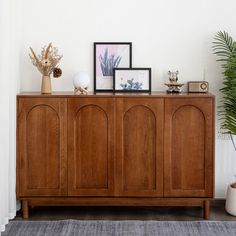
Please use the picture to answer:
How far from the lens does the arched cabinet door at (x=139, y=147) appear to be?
13.6 feet

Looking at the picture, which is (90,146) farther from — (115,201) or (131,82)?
(131,82)

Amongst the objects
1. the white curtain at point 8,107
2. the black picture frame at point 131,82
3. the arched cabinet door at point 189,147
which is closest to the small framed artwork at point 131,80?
the black picture frame at point 131,82

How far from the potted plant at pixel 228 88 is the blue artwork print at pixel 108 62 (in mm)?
815

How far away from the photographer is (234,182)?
4613mm

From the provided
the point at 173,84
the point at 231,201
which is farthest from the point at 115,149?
the point at 231,201

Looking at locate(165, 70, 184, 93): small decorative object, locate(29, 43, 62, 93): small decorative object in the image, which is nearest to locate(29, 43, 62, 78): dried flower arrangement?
locate(29, 43, 62, 93): small decorative object

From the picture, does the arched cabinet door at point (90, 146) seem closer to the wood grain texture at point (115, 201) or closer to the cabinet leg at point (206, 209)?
the wood grain texture at point (115, 201)

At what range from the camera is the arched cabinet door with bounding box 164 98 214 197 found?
4133 millimetres

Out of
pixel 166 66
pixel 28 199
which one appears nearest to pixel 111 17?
pixel 166 66

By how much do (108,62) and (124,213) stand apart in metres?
1.24

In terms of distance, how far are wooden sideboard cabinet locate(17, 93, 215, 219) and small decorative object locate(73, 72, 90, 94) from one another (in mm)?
140

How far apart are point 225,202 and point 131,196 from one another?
2.87ft

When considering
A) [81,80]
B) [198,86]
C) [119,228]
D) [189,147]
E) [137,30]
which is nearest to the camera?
[119,228]

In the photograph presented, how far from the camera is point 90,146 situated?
164 inches
